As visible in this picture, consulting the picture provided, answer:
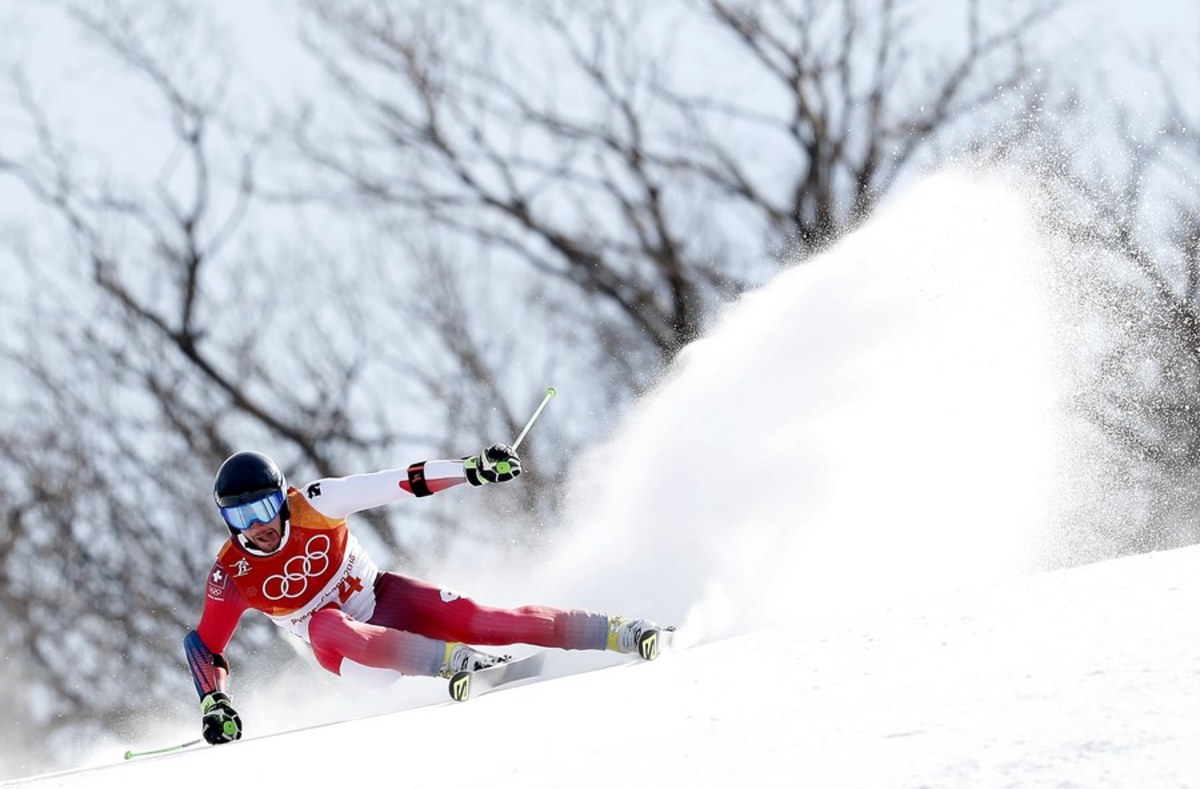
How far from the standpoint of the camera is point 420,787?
404 cm

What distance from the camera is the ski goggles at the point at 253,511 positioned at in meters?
6.37

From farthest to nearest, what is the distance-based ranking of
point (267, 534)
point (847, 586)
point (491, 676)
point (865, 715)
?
1. point (847, 586)
2. point (267, 534)
3. point (491, 676)
4. point (865, 715)

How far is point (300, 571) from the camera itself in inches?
260

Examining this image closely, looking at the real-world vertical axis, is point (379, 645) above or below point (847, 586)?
below

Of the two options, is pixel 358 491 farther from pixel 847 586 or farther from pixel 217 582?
pixel 847 586

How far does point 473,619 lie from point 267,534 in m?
0.83

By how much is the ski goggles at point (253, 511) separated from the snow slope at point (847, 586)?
898 millimetres

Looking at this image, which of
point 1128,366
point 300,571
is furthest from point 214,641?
point 1128,366

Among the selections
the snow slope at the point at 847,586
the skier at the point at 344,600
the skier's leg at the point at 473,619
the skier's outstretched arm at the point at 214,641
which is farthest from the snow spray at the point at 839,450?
the skier's outstretched arm at the point at 214,641

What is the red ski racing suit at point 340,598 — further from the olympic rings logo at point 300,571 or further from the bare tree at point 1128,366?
the bare tree at point 1128,366

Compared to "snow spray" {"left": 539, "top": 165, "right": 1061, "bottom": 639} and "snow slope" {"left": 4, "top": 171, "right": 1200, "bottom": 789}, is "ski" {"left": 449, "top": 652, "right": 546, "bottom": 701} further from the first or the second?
"snow spray" {"left": 539, "top": 165, "right": 1061, "bottom": 639}

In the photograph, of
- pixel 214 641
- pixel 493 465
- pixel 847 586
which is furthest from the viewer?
pixel 847 586

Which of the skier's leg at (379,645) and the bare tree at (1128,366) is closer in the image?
the skier's leg at (379,645)

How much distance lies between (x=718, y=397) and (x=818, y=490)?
1.26m
